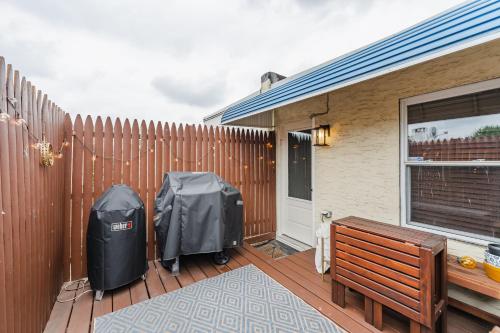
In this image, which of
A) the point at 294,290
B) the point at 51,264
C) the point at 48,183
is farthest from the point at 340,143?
the point at 51,264

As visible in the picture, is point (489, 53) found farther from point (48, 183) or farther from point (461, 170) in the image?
point (48, 183)

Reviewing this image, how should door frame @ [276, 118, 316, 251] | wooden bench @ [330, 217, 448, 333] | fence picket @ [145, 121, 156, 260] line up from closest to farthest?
1. wooden bench @ [330, 217, 448, 333]
2. fence picket @ [145, 121, 156, 260]
3. door frame @ [276, 118, 316, 251]

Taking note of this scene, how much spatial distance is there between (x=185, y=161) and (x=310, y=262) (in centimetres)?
289

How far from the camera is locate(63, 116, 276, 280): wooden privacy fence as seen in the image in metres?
3.08

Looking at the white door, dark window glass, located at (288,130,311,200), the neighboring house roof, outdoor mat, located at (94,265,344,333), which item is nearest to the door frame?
the white door

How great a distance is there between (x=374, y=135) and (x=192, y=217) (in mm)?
2973

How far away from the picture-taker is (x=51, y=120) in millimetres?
2451

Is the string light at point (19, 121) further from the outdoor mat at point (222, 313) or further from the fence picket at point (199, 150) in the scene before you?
the fence picket at point (199, 150)

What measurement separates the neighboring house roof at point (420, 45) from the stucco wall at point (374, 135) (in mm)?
638

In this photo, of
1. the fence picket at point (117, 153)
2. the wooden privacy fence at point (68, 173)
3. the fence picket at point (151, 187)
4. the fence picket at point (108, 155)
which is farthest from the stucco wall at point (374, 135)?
the fence picket at point (108, 155)

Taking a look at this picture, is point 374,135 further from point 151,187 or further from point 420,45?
point 151,187

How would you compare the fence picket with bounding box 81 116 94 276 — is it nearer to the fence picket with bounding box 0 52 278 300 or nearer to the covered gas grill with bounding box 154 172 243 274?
the fence picket with bounding box 0 52 278 300

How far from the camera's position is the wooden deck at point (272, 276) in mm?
2111

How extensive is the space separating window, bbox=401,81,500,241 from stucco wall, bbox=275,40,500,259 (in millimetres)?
140
